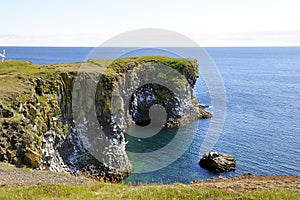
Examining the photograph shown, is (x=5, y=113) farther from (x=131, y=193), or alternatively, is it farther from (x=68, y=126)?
(x=131, y=193)

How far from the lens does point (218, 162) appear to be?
54250 mm

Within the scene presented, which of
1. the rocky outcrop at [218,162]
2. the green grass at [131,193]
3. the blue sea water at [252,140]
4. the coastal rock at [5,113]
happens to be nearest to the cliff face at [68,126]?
the coastal rock at [5,113]

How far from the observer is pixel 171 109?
86.1 metres

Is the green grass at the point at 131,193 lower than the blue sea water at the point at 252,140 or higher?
higher

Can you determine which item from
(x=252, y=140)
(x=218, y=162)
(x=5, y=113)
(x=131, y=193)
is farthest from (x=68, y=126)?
(x=252, y=140)

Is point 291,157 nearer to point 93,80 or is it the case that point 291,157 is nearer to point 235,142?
point 235,142

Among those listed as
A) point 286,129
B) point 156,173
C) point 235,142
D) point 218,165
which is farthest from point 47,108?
point 286,129

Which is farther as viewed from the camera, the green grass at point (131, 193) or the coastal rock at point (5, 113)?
the coastal rock at point (5, 113)

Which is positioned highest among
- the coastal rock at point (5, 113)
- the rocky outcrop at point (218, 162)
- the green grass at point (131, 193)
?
the coastal rock at point (5, 113)

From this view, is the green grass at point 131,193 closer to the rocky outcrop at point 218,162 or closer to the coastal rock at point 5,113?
the coastal rock at point 5,113

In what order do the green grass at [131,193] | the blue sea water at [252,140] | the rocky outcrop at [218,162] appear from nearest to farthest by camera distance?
the green grass at [131,193] < the blue sea water at [252,140] < the rocky outcrop at [218,162]

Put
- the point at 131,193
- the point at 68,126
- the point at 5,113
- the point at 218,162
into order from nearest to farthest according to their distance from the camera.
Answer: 1. the point at 131,193
2. the point at 5,113
3. the point at 68,126
4. the point at 218,162

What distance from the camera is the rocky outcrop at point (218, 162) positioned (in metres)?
53.5

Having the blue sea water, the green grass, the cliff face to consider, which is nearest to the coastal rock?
the cliff face
